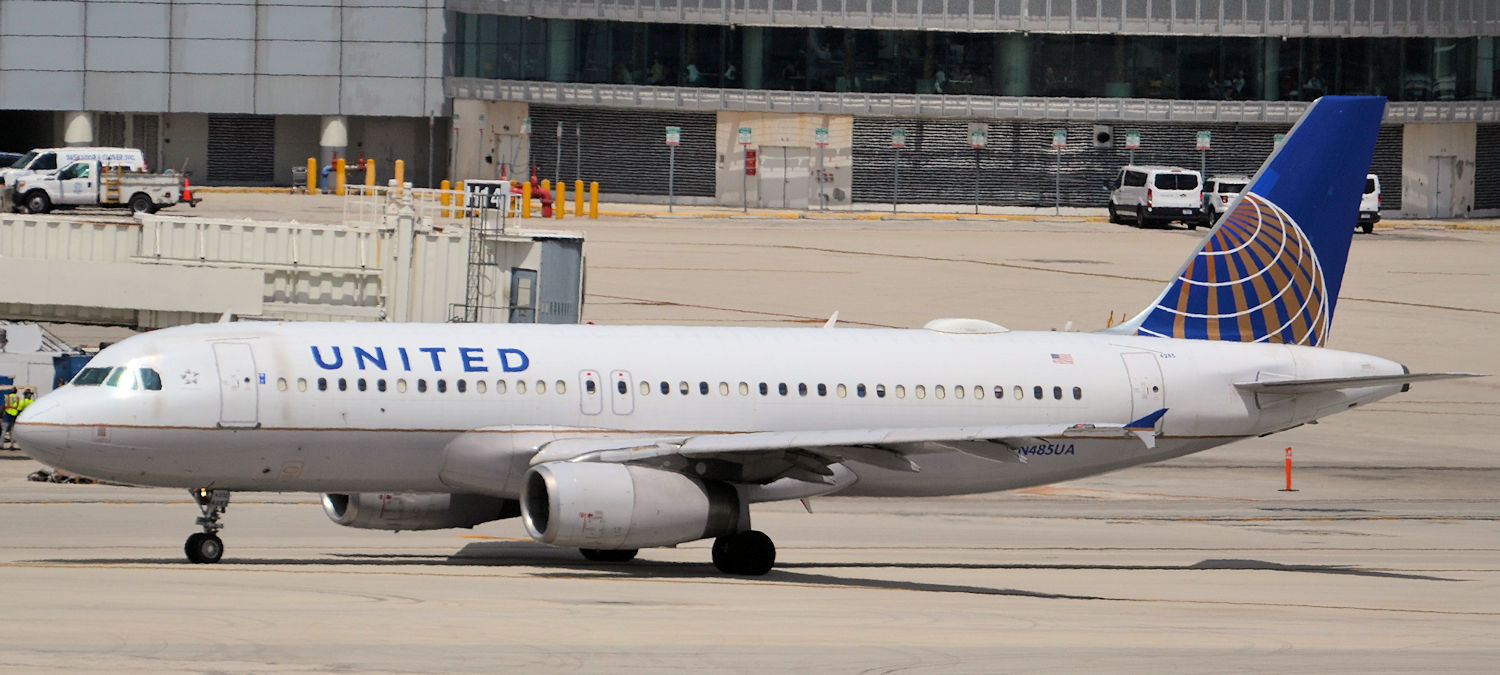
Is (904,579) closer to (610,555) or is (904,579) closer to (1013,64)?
(610,555)

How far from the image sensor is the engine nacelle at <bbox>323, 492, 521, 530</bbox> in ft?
109

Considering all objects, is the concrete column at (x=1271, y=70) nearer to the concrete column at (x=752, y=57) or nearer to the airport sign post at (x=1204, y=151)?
the airport sign post at (x=1204, y=151)

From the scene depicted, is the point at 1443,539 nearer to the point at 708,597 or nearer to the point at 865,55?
the point at 708,597

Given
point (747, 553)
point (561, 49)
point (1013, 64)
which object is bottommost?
point (747, 553)

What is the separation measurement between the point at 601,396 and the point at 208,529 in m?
5.79

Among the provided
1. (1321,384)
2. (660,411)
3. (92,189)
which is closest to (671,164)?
(92,189)

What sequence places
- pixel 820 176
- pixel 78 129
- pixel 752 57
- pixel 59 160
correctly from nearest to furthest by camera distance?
pixel 59 160 < pixel 752 57 < pixel 820 176 < pixel 78 129

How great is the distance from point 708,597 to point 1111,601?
218 inches

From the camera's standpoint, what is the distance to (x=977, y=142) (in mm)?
102438

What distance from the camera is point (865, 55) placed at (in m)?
101

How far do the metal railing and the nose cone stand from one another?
73.1 m

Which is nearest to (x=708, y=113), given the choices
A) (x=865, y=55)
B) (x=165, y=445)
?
(x=865, y=55)

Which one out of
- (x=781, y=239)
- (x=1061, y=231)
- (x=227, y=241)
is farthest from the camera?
(x=1061, y=231)

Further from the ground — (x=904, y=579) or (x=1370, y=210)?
(x=1370, y=210)
